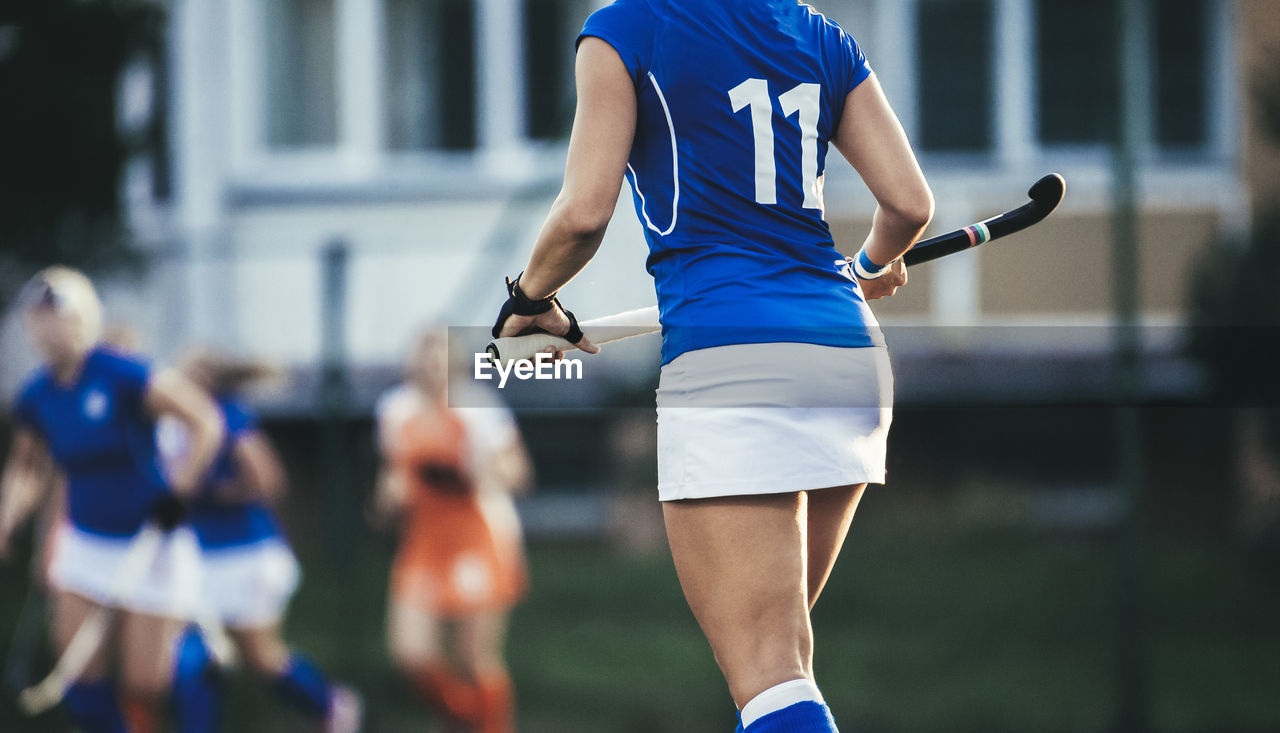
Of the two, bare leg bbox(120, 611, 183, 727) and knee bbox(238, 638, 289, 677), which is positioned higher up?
bare leg bbox(120, 611, 183, 727)

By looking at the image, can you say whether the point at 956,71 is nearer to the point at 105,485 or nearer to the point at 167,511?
the point at 167,511

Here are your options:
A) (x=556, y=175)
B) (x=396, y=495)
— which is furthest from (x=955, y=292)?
(x=396, y=495)

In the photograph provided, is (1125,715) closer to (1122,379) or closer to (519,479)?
(1122,379)

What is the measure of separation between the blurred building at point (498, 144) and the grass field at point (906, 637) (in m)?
1.40

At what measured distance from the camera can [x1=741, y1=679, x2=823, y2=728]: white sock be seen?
2.33m

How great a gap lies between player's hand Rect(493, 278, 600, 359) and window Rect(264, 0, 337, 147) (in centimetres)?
1004

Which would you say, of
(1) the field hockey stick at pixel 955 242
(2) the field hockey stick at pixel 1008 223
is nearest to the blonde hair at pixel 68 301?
(1) the field hockey stick at pixel 955 242

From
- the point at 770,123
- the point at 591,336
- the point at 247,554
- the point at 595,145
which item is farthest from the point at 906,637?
the point at 595,145

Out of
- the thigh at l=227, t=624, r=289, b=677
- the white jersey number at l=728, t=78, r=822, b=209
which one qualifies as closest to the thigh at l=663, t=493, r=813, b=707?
the white jersey number at l=728, t=78, r=822, b=209

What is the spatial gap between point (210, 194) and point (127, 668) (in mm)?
6530

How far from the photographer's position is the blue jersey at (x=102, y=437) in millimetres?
5668

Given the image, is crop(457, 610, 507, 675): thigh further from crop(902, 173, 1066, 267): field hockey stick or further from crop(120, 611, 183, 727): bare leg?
crop(902, 173, 1066, 267): field hockey stick

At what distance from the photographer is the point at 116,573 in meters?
5.77

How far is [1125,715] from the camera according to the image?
20.0 feet
